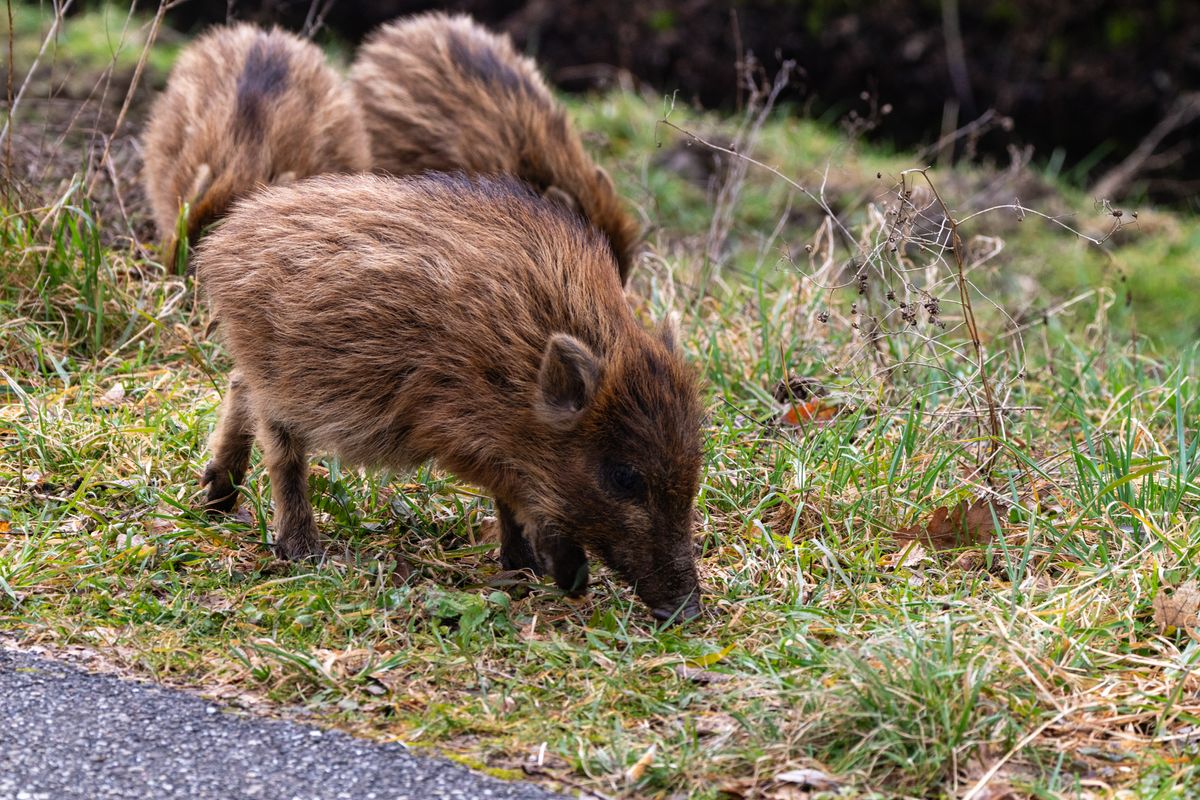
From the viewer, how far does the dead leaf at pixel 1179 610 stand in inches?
160

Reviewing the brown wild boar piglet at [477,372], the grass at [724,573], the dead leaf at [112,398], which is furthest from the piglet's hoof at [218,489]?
the dead leaf at [112,398]

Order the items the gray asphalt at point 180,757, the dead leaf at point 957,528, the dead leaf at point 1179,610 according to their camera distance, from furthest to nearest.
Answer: the dead leaf at point 957,528 < the dead leaf at point 1179,610 < the gray asphalt at point 180,757

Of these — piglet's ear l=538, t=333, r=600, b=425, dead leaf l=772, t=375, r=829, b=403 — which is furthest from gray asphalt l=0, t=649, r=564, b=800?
dead leaf l=772, t=375, r=829, b=403

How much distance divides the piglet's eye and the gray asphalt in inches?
44.1

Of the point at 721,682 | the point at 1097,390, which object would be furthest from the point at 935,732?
the point at 1097,390

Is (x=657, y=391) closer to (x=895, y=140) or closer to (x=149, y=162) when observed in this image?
(x=149, y=162)

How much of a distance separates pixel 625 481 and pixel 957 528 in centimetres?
123

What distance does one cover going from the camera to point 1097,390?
6176 millimetres

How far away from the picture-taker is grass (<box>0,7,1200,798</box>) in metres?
3.50

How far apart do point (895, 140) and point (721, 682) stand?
28.7ft

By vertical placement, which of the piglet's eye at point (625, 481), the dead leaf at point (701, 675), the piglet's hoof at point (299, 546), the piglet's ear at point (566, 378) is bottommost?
the piglet's hoof at point (299, 546)

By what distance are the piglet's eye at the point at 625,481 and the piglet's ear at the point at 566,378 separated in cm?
19

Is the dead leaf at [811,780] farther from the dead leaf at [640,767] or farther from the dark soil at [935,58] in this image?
the dark soil at [935,58]

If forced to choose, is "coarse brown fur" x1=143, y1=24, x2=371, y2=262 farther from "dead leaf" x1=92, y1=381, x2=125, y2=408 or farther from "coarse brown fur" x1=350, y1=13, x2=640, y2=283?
"dead leaf" x1=92, y1=381, x2=125, y2=408
